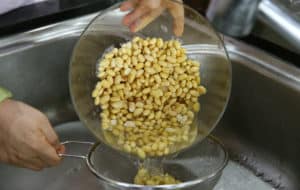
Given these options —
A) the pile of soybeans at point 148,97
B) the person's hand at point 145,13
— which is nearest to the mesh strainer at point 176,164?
the pile of soybeans at point 148,97

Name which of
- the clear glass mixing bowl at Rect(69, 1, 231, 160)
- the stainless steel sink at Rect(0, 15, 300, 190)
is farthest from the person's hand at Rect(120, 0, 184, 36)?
the stainless steel sink at Rect(0, 15, 300, 190)

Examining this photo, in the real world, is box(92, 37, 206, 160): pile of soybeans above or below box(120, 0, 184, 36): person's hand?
below

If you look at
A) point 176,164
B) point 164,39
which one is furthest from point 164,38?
point 176,164

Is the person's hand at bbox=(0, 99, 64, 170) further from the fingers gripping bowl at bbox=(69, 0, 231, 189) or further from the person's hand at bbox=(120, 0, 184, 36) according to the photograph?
the person's hand at bbox=(120, 0, 184, 36)

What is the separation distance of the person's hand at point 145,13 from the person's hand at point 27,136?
157 mm

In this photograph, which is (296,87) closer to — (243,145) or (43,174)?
(243,145)

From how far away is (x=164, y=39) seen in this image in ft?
2.19

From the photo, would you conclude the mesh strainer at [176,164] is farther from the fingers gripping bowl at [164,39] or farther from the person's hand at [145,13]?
the person's hand at [145,13]

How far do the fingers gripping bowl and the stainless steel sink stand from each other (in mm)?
75

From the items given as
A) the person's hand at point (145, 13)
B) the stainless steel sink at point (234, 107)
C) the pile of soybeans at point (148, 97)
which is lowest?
the stainless steel sink at point (234, 107)

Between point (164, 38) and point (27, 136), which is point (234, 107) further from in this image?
point (27, 136)

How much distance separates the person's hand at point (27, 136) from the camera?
603 millimetres

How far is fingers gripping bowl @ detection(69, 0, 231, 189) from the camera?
0.65 meters

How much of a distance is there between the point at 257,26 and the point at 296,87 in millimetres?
100
